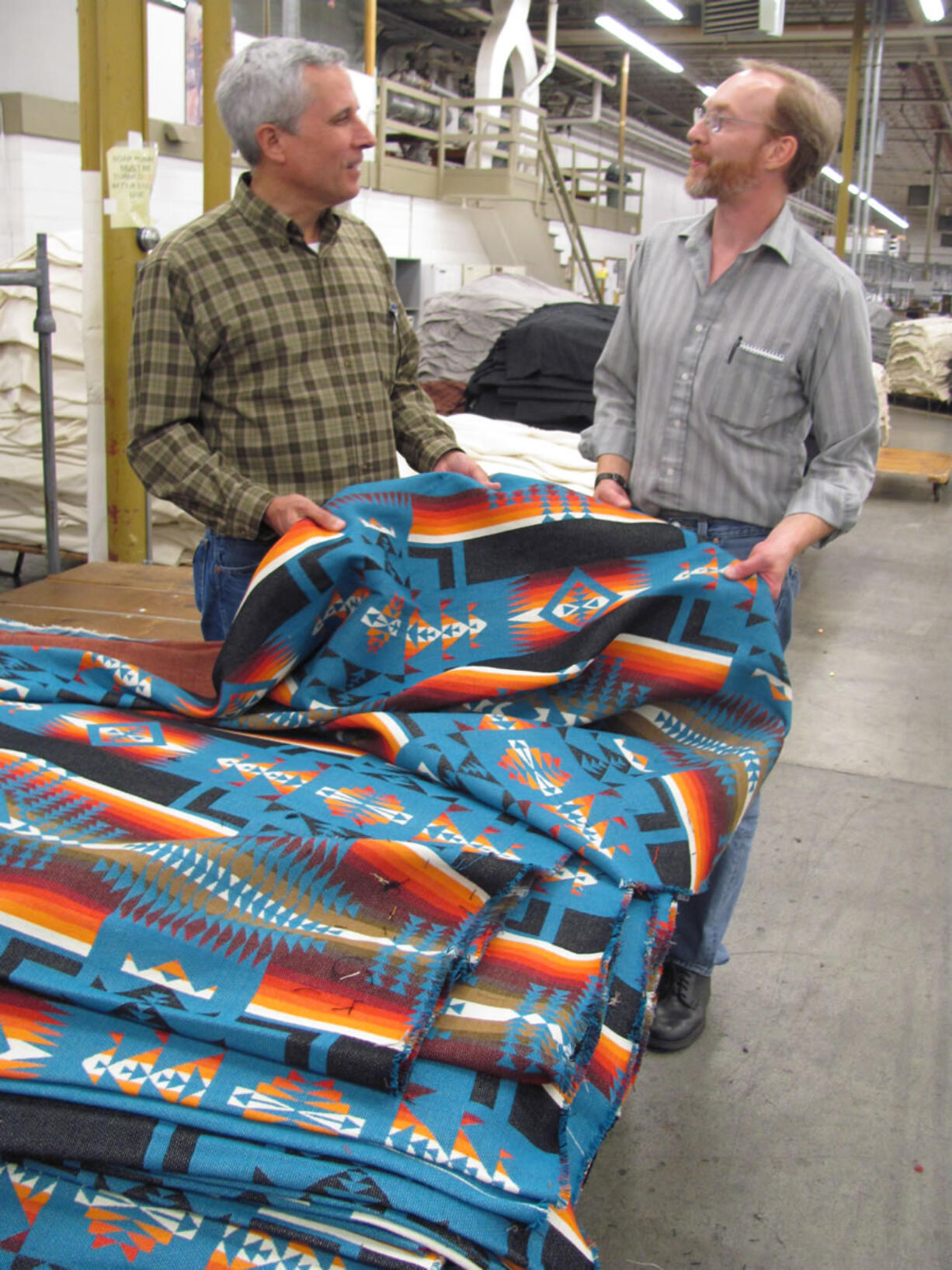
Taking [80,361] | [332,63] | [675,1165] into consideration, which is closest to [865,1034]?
[675,1165]

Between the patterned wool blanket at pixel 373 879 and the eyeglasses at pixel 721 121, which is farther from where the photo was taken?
the eyeglasses at pixel 721 121

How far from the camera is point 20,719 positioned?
1313 millimetres

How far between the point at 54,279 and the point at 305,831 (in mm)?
4561

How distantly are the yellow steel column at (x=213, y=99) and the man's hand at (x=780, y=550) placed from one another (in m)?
2.69

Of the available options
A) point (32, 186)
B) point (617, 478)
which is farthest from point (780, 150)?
point (32, 186)

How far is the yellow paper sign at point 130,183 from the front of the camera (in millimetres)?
3750

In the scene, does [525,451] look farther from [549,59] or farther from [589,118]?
[589,118]

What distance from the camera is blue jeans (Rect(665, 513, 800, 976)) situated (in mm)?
2115

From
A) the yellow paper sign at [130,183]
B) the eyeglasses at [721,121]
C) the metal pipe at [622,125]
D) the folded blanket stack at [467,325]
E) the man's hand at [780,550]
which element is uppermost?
the metal pipe at [622,125]

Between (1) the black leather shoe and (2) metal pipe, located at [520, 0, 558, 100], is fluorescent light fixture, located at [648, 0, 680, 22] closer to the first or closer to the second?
(2) metal pipe, located at [520, 0, 558, 100]

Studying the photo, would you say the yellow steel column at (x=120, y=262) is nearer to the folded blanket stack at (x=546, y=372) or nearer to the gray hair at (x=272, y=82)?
the gray hair at (x=272, y=82)

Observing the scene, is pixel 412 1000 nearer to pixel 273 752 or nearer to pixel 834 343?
pixel 273 752

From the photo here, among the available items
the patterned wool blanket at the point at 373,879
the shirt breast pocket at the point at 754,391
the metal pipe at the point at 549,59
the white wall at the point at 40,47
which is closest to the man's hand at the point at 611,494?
the shirt breast pocket at the point at 754,391

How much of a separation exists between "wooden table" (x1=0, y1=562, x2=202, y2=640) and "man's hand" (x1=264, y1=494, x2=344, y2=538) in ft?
2.33
